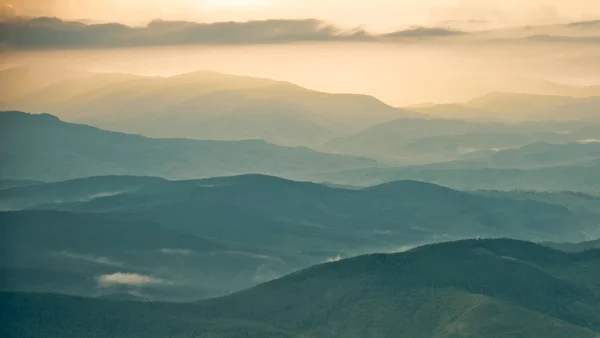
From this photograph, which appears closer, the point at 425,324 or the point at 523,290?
the point at 425,324

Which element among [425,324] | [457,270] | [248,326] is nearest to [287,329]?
[248,326]

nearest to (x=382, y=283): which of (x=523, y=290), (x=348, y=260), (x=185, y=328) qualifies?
(x=348, y=260)

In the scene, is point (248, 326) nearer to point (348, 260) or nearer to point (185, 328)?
→ point (185, 328)

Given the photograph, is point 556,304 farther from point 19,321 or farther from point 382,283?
point 19,321

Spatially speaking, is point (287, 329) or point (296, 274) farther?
point (296, 274)

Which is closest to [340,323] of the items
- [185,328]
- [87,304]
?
[185,328]

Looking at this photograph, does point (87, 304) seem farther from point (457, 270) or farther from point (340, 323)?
point (457, 270)
